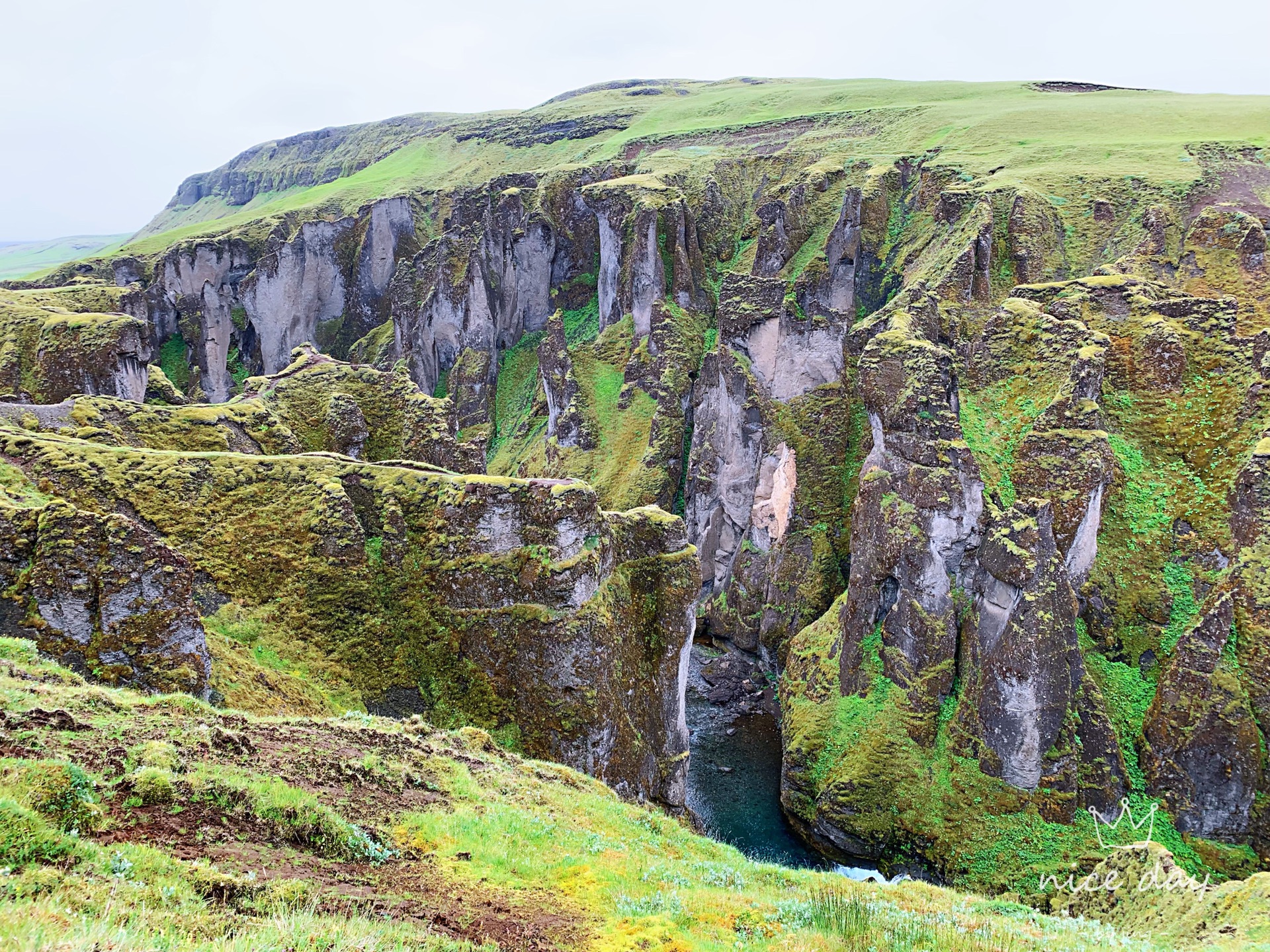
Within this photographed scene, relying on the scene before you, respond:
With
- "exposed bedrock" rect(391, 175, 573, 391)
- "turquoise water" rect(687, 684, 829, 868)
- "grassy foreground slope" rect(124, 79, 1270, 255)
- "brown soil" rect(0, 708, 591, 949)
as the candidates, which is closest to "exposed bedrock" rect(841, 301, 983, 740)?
"turquoise water" rect(687, 684, 829, 868)

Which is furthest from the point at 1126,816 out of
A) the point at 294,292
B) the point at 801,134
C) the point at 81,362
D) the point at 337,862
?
the point at 294,292

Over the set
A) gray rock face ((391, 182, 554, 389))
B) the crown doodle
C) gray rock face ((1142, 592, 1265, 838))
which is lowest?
the crown doodle

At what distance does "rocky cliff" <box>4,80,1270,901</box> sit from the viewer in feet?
99.8

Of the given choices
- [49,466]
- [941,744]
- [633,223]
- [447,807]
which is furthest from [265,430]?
[633,223]

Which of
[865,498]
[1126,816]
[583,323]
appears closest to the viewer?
[1126,816]

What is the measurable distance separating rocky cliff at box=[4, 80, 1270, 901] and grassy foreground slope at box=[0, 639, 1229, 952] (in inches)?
344

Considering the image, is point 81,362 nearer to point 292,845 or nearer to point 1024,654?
point 292,845

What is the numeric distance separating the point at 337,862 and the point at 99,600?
13.0 metres

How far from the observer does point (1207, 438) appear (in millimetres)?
43094

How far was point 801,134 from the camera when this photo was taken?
115m

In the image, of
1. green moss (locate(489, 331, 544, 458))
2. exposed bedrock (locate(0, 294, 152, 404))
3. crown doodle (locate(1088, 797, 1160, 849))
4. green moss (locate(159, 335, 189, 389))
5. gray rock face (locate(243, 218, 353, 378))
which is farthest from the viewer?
gray rock face (locate(243, 218, 353, 378))

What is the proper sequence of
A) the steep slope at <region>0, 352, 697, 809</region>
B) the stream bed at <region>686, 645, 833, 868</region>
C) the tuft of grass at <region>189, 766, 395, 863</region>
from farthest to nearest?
the stream bed at <region>686, 645, 833, 868</region>
the steep slope at <region>0, 352, 697, 809</region>
the tuft of grass at <region>189, 766, 395, 863</region>

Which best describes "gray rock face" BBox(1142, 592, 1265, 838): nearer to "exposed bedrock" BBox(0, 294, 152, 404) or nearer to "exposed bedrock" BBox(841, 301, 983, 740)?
"exposed bedrock" BBox(841, 301, 983, 740)

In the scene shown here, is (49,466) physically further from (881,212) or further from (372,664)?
(881,212)
